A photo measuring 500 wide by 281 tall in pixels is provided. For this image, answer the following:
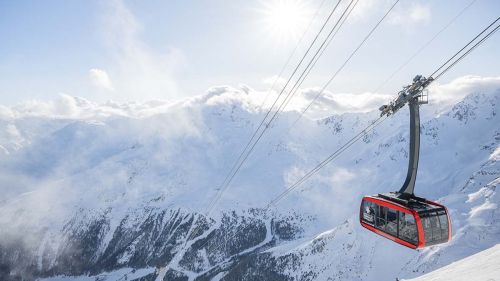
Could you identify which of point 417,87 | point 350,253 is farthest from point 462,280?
point 350,253

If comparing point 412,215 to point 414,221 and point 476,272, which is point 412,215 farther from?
point 476,272

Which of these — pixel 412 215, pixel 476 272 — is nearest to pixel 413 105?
pixel 412 215

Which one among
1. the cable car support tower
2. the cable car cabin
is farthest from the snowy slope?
the cable car support tower

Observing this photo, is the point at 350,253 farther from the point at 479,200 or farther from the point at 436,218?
the point at 436,218

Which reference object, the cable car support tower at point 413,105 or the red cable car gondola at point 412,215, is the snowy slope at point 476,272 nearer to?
the red cable car gondola at point 412,215

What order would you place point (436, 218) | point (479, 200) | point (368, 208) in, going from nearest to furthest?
point (436, 218) < point (368, 208) < point (479, 200)

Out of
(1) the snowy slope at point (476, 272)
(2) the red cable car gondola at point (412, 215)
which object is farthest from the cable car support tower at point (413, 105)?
(1) the snowy slope at point (476, 272)

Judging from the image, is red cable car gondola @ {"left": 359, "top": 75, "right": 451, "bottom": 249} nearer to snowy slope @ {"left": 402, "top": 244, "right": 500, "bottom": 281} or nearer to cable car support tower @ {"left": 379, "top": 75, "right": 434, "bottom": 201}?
cable car support tower @ {"left": 379, "top": 75, "right": 434, "bottom": 201}

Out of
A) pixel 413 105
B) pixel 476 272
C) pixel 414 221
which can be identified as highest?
pixel 413 105
